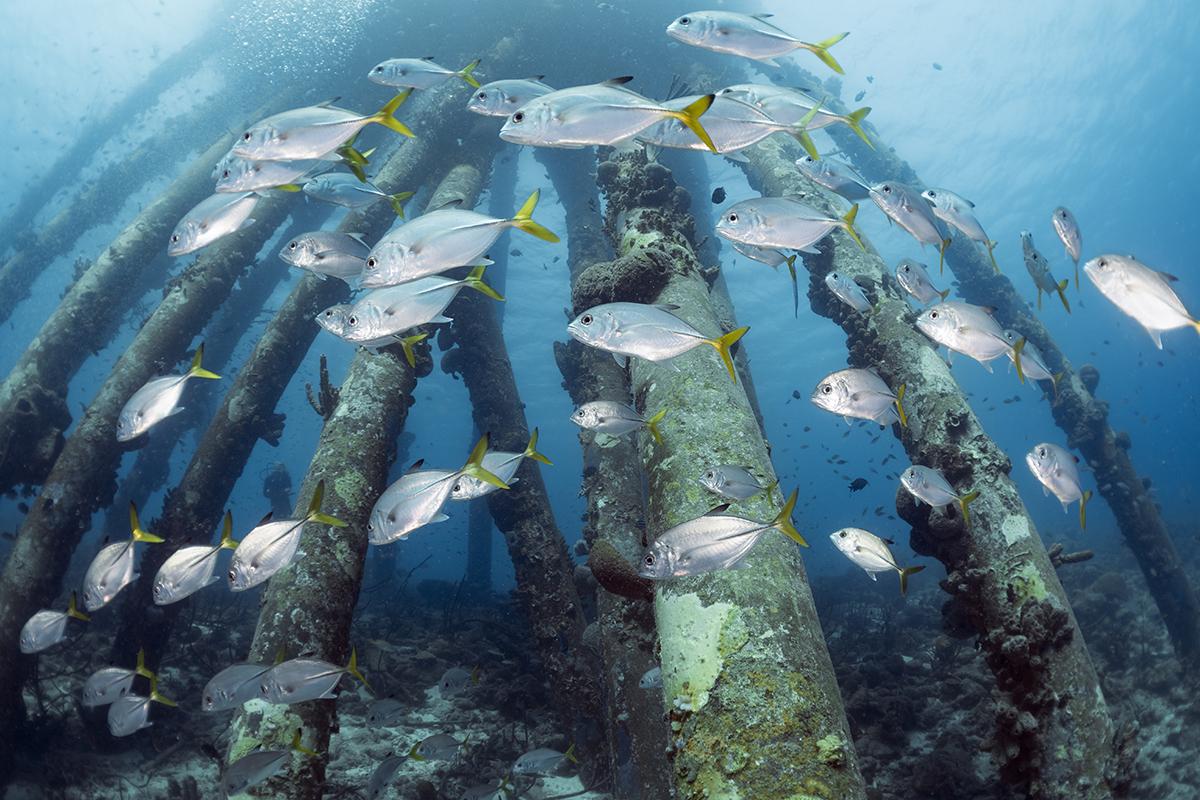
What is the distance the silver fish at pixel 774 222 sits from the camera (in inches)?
152

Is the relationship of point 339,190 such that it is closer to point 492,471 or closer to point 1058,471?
point 492,471

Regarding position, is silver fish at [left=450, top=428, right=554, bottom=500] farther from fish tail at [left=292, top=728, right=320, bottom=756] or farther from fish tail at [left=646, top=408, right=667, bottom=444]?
fish tail at [left=292, top=728, right=320, bottom=756]

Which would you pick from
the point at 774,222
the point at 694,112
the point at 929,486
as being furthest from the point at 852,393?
the point at 694,112

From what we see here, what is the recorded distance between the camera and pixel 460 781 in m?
6.24

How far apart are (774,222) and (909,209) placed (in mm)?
1351

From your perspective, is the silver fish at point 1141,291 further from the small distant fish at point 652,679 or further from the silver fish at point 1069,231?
the small distant fish at point 652,679

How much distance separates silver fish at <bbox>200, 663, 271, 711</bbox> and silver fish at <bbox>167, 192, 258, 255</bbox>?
9.67ft

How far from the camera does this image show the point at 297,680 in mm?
3453

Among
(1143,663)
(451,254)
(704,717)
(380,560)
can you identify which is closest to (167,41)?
(380,560)

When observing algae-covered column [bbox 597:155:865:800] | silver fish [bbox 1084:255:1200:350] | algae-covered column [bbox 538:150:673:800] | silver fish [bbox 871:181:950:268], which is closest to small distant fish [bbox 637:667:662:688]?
algae-covered column [bbox 538:150:673:800]

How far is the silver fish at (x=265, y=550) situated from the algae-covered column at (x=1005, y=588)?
4.72m

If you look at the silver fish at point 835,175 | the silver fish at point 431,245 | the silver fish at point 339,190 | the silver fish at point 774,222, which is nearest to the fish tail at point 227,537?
the silver fish at point 431,245

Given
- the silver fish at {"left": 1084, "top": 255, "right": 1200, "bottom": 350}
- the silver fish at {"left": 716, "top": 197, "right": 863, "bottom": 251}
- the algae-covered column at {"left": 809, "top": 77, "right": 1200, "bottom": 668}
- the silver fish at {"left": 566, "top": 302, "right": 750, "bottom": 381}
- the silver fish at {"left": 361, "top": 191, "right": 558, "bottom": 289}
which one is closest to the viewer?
the silver fish at {"left": 1084, "top": 255, "right": 1200, "bottom": 350}

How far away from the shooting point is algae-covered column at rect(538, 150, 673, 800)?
3.77 meters
